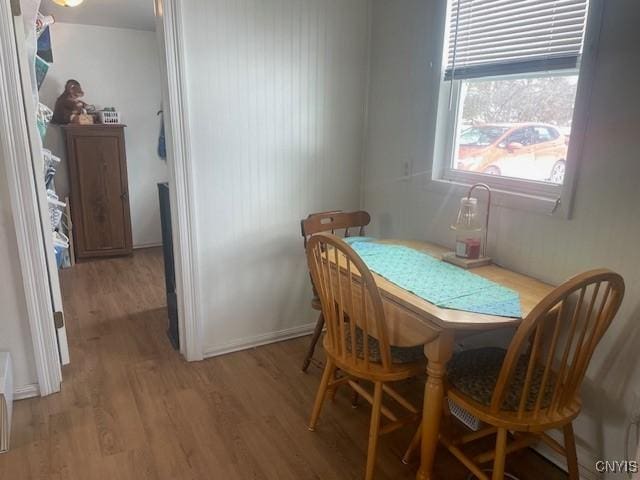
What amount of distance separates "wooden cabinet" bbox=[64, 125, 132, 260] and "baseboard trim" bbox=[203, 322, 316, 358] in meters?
2.35

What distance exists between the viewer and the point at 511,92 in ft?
6.79

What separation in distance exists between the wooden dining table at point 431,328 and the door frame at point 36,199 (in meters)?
1.19

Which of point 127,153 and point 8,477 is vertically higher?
point 127,153

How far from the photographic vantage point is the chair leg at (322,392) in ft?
6.49

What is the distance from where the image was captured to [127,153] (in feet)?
15.3

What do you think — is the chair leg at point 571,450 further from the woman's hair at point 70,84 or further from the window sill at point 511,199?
the woman's hair at point 70,84

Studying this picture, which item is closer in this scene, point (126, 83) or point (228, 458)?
point (228, 458)

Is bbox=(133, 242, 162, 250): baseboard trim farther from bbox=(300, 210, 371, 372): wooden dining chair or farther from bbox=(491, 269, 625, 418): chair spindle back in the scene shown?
bbox=(491, 269, 625, 418): chair spindle back

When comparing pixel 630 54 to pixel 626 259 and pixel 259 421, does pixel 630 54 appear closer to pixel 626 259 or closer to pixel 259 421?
pixel 626 259

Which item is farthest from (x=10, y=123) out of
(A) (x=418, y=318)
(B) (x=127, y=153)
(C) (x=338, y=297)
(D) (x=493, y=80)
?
(B) (x=127, y=153)

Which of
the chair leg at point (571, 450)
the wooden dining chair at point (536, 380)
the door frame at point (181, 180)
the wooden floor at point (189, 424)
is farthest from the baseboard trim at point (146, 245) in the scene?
the chair leg at point (571, 450)

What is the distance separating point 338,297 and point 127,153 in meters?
3.70

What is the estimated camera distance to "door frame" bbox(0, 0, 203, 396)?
1.97 meters

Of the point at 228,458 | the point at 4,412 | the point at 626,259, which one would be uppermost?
the point at 626,259
